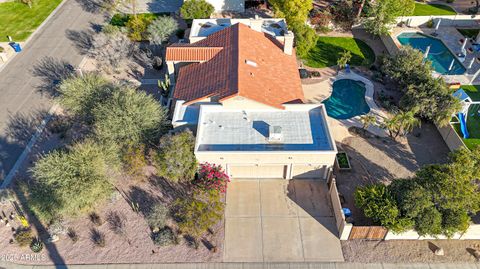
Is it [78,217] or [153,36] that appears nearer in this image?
[78,217]

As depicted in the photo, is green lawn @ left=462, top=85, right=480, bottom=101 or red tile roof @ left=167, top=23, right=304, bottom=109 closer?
red tile roof @ left=167, top=23, right=304, bottom=109

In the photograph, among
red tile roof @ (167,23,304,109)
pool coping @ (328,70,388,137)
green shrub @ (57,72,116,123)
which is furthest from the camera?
pool coping @ (328,70,388,137)

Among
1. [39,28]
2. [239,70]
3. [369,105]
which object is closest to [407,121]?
[369,105]

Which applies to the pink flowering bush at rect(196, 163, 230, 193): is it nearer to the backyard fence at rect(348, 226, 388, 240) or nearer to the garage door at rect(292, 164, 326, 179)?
the garage door at rect(292, 164, 326, 179)

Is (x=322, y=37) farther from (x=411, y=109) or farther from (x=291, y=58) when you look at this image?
(x=411, y=109)

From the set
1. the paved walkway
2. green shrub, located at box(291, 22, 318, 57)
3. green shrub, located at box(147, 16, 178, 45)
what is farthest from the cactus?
green shrub, located at box(291, 22, 318, 57)

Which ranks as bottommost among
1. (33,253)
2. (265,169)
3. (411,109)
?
(33,253)

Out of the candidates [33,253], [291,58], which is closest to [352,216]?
[291,58]

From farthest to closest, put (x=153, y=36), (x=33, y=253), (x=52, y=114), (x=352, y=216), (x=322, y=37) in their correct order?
(x=322, y=37), (x=153, y=36), (x=52, y=114), (x=352, y=216), (x=33, y=253)
